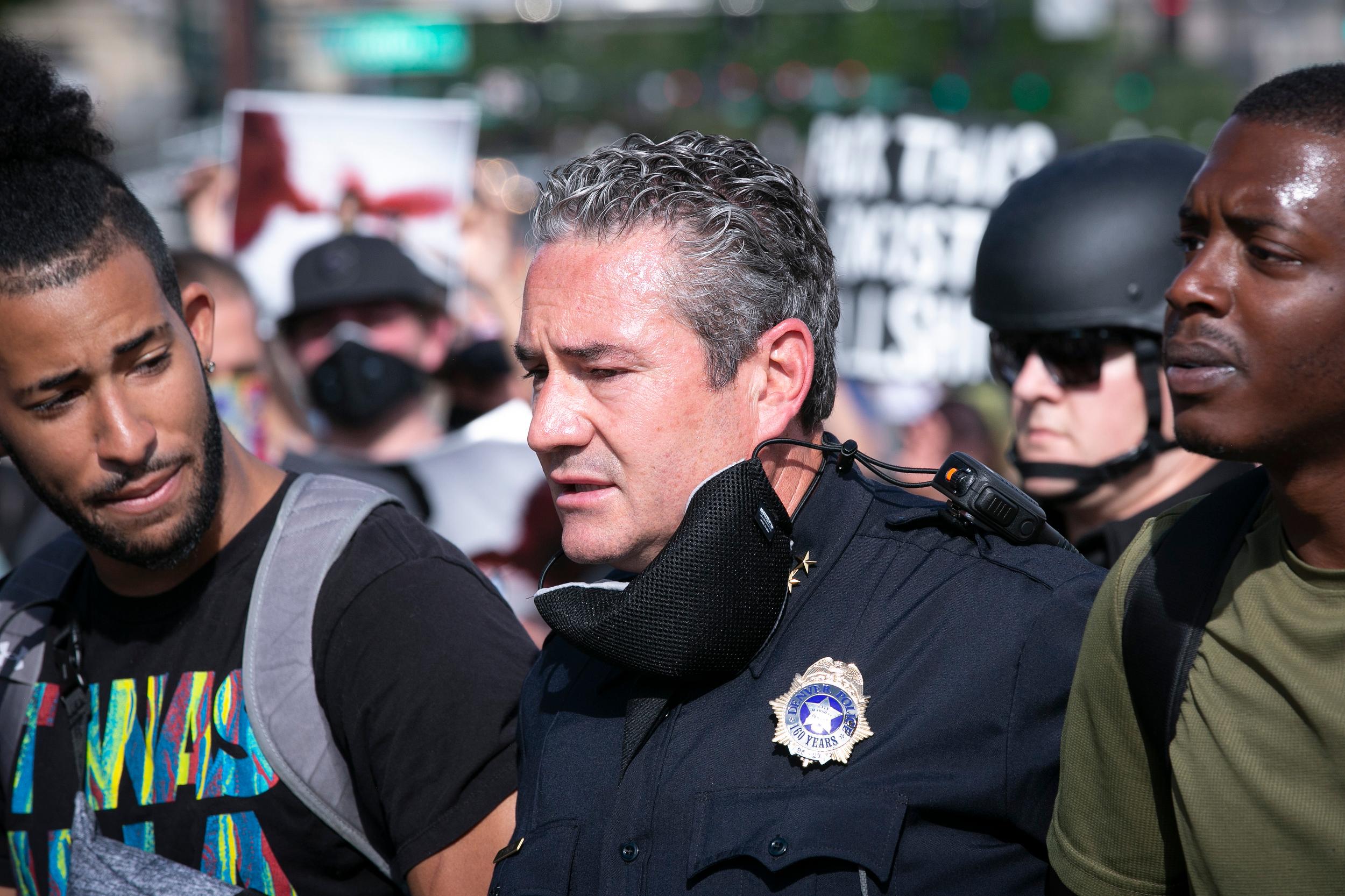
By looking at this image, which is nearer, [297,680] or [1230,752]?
[1230,752]

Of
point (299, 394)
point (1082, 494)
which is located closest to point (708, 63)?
point (299, 394)

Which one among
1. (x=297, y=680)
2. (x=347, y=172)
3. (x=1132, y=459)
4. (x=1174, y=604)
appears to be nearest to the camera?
(x=1174, y=604)

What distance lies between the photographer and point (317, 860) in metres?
2.48

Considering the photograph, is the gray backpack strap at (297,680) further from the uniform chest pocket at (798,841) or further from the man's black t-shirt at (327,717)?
the uniform chest pocket at (798,841)

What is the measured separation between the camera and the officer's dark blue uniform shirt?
2.02 metres

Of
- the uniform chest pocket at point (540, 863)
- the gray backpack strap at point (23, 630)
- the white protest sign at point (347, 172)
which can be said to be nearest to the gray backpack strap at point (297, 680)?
the uniform chest pocket at point (540, 863)

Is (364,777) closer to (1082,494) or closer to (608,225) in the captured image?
(608,225)

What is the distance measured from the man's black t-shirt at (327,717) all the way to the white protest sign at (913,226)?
3.46 meters

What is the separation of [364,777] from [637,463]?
31.0 inches

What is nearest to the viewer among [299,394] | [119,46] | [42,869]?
[42,869]

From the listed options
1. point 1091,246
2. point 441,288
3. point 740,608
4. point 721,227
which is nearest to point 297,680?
point 740,608

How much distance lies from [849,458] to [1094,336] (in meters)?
1.52

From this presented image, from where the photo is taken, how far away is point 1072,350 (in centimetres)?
366

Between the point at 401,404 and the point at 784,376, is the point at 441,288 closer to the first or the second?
the point at 401,404
